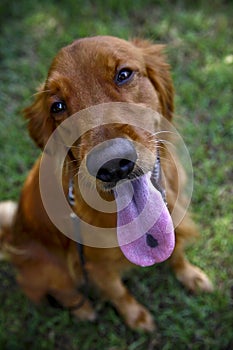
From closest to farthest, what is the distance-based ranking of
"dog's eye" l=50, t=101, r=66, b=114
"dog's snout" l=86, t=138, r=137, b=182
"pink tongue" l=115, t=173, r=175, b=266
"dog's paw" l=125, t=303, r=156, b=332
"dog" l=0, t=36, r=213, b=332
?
1. "dog's snout" l=86, t=138, r=137, b=182
2. "dog" l=0, t=36, r=213, b=332
3. "pink tongue" l=115, t=173, r=175, b=266
4. "dog's eye" l=50, t=101, r=66, b=114
5. "dog's paw" l=125, t=303, r=156, b=332

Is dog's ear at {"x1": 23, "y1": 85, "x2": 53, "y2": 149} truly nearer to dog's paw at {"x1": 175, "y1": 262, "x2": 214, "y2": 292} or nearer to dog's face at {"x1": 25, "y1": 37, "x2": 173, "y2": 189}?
dog's face at {"x1": 25, "y1": 37, "x2": 173, "y2": 189}

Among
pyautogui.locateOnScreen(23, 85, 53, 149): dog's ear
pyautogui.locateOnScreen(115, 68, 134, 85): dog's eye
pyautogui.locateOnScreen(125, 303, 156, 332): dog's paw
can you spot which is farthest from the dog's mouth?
pyautogui.locateOnScreen(125, 303, 156, 332): dog's paw

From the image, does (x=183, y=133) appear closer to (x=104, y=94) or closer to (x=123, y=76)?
(x=123, y=76)

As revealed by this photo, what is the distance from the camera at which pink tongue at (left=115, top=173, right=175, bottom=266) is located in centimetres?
288

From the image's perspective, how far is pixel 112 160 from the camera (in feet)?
8.26

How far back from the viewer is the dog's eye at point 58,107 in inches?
118

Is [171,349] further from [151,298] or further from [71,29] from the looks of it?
[71,29]

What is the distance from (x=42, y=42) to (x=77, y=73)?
3.19 metres

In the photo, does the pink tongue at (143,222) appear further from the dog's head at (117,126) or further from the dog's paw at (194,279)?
the dog's paw at (194,279)

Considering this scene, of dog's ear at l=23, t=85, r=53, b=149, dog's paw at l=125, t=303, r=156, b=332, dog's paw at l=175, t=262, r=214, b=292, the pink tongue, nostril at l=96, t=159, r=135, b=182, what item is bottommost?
dog's paw at l=125, t=303, r=156, b=332

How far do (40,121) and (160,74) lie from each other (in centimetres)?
90

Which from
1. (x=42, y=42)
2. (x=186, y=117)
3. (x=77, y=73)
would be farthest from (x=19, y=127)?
(x=77, y=73)

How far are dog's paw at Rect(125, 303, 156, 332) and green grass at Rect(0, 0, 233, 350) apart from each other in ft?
0.26

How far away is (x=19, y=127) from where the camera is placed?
5359mm
